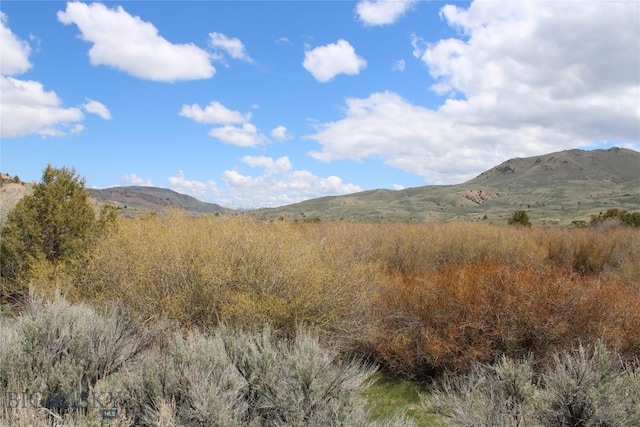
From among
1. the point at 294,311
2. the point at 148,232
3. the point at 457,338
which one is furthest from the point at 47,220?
the point at 457,338

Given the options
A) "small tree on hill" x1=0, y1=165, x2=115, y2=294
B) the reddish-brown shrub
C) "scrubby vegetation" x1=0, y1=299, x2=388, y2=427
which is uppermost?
"small tree on hill" x1=0, y1=165, x2=115, y2=294

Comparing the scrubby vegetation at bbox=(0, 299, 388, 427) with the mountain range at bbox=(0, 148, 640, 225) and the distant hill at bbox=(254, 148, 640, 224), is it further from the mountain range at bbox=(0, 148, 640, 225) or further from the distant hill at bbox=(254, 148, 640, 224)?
the mountain range at bbox=(0, 148, 640, 225)

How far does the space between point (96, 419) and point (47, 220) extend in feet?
39.4

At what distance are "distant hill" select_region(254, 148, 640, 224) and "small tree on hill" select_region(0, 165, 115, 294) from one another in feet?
213

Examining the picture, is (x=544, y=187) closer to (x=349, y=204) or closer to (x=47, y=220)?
(x=349, y=204)

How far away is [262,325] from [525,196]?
134888 mm

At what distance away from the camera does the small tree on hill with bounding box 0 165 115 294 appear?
14.5m

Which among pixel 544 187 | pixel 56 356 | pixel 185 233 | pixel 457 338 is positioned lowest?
pixel 457 338

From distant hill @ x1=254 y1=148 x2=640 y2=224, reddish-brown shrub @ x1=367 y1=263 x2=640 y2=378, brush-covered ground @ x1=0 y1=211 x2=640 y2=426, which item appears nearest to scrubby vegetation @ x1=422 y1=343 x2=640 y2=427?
brush-covered ground @ x1=0 y1=211 x2=640 y2=426

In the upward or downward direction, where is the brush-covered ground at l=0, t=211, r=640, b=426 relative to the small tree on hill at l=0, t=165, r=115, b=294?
downward

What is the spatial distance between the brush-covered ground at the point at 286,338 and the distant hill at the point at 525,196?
219 feet

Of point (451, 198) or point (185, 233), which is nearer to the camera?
point (185, 233)

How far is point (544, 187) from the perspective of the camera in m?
142

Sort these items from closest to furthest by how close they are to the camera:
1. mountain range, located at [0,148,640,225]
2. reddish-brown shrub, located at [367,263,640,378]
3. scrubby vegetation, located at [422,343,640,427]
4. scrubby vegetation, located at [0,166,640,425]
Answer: scrubby vegetation, located at [422,343,640,427], scrubby vegetation, located at [0,166,640,425], reddish-brown shrub, located at [367,263,640,378], mountain range, located at [0,148,640,225]
